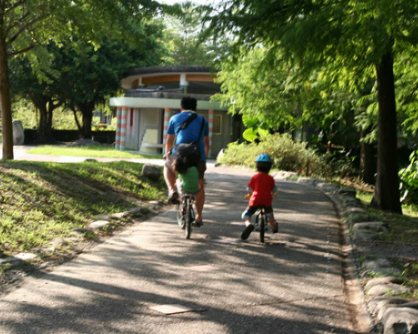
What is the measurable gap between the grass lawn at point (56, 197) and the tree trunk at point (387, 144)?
4700 millimetres

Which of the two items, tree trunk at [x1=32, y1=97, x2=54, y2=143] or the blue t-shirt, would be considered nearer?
the blue t-shirt

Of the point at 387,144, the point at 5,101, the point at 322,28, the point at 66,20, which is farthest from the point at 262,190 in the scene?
the point at 5,101

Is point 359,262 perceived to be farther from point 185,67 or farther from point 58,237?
point 185,67

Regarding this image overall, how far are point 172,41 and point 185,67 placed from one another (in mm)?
53393

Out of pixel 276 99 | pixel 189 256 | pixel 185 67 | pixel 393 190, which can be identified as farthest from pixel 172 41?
pixel 189 256

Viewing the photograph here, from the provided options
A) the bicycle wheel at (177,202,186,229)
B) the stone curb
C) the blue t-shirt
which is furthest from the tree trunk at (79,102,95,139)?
the blue t-shirt

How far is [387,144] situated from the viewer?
46.1 ft

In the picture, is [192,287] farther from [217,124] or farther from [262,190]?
[217,124]

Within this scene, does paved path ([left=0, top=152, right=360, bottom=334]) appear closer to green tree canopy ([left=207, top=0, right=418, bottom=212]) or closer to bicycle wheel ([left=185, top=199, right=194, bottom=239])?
bicycle wheel ([left=185, top=199, right=194, bottom=239])

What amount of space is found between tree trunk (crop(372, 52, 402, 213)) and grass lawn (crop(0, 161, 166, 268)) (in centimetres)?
470

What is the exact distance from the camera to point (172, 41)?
300 feet

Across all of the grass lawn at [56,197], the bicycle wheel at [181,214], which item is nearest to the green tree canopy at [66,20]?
the grass lawn at [56,197]

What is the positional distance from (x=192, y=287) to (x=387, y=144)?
8.70 metres

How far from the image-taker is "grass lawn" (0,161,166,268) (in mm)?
8719
